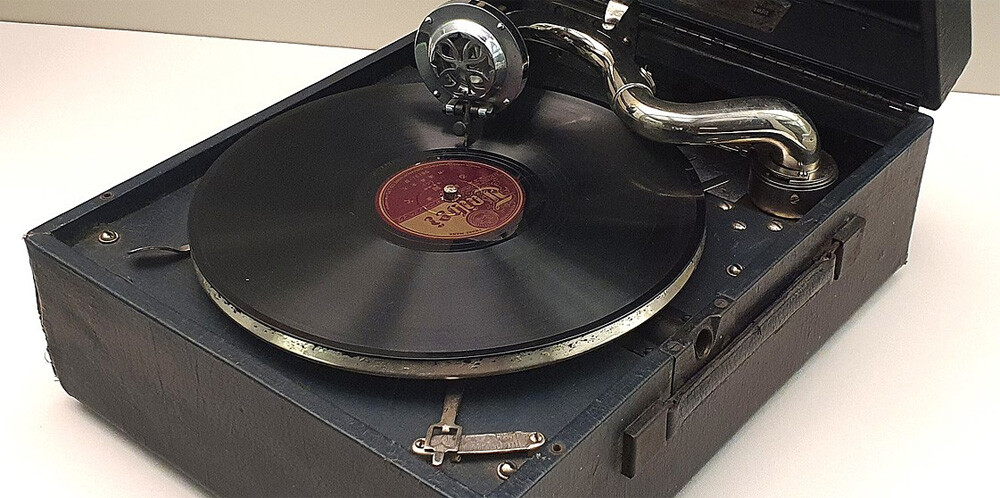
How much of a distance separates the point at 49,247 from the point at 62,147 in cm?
75

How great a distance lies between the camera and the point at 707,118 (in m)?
1.83

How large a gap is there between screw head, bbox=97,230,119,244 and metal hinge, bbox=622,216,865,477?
2.21 ft

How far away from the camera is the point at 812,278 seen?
1740 mm

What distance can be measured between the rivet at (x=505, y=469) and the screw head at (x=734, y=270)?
431 mm

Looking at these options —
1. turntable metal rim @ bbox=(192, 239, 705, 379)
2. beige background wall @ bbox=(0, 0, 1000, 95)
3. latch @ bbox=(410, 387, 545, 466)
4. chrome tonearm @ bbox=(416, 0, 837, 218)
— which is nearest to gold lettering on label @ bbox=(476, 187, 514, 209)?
chrome tonearm @ bbox=(416, 0, 837, 218)

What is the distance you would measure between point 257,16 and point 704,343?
152 centimetres

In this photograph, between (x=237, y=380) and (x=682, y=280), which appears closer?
(x=237, y=380)

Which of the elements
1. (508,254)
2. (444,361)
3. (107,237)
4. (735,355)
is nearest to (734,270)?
(735,355)

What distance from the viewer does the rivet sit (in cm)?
144

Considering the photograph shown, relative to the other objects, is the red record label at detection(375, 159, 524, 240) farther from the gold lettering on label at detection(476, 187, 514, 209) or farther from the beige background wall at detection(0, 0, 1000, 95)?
the beige background wall at detection(0, 0, 1000, 95)

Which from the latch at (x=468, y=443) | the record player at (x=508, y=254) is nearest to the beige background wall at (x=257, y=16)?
the record player at (x=508, y=254)

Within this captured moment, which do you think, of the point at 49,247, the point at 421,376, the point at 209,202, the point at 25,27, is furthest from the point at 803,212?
the point at 25,27

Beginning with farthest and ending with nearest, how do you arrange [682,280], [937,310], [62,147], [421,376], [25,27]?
[25,27], [62,147], [937,310], [682,280], [421,376]

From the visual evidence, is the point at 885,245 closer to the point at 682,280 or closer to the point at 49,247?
the point at 682,280
